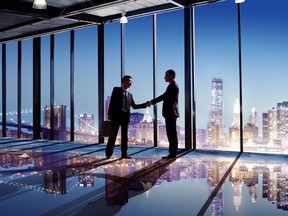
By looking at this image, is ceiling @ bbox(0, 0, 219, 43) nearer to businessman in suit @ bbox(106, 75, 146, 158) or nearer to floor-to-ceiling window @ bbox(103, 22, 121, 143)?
floor-to-ceiling window @ bbox(103, 22, 121, 143)

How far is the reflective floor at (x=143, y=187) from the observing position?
9.28 ft

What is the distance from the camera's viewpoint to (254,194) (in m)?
3.37

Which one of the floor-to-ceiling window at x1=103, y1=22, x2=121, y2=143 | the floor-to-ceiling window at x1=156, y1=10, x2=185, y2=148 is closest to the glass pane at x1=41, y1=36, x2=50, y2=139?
the floor-to-ceiling window at x1=103, y1=22, x2=121, y2=143

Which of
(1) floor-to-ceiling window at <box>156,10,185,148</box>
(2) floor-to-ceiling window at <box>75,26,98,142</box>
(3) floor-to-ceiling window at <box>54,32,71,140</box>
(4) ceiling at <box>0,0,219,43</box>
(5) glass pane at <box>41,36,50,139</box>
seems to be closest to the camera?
(1) floor-to-ceiling window at <box>156,10,185,148</box>

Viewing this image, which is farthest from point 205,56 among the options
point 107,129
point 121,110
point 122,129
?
point 107,129

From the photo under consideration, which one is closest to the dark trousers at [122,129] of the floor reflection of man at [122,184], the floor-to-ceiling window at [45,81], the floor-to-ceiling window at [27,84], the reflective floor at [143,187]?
the reflective floor at [143,187]

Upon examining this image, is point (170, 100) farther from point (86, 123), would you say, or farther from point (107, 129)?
point (86, 123)

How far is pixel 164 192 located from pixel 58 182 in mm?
1452

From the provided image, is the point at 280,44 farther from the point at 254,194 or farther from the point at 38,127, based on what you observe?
the point at 38,127

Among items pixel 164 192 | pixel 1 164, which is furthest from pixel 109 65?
pixel 164 192

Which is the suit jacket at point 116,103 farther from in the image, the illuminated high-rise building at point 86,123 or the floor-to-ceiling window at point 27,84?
the floor-to-ceiling window at point 27,84

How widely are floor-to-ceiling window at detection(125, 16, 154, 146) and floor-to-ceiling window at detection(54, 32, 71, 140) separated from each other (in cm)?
247

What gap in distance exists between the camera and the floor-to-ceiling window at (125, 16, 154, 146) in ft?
27.3

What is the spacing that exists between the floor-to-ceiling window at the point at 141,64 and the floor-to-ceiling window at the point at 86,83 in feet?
4.14
